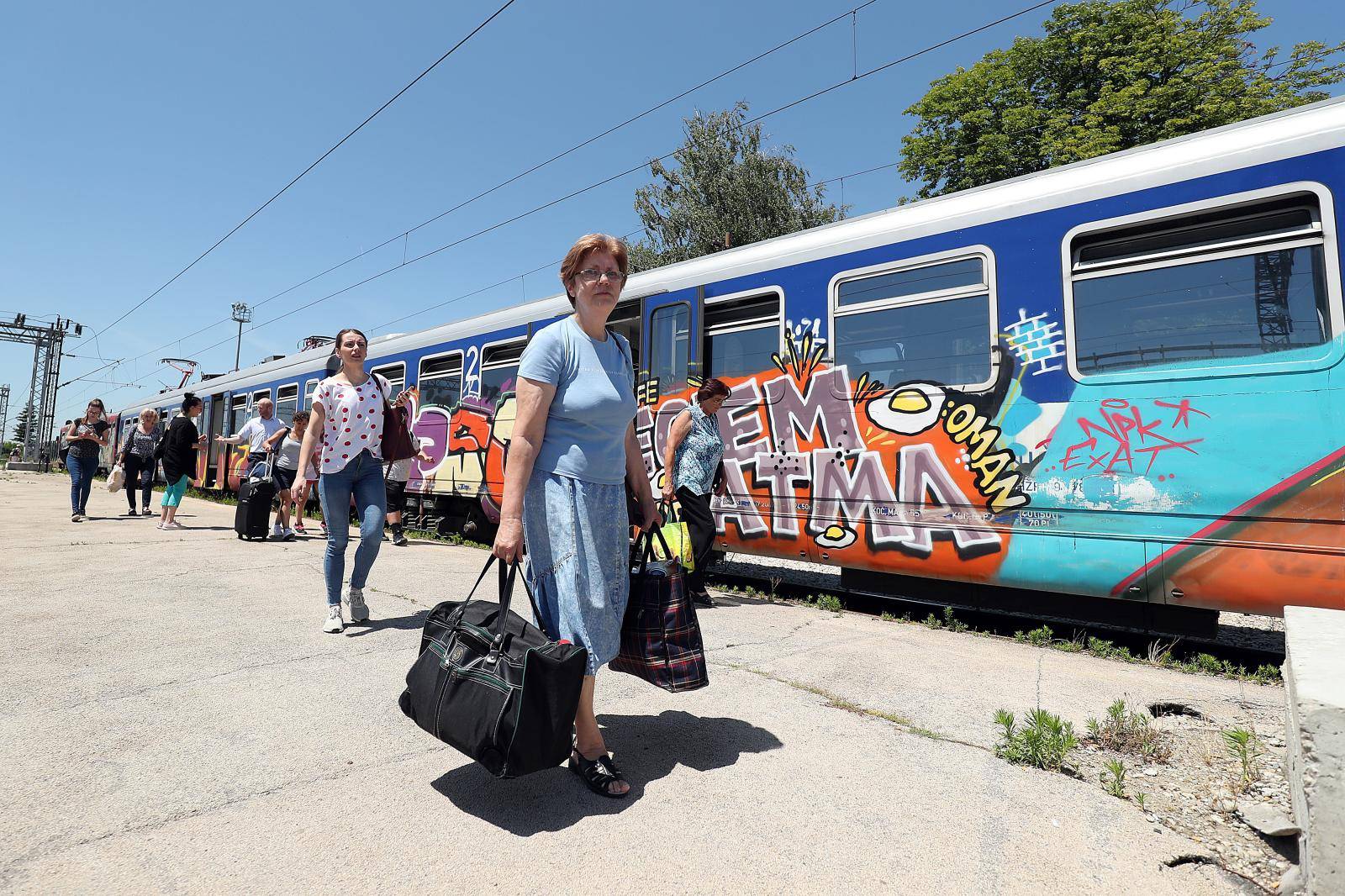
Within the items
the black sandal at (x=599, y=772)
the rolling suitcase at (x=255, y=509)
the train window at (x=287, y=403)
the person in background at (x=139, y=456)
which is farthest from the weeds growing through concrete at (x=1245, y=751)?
the train window at (x=287, y=403)

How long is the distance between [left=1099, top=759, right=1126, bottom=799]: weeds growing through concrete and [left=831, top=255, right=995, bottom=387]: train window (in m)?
2.87

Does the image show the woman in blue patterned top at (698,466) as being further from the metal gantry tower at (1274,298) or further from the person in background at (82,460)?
the person in background at (82,460)

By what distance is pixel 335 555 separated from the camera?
4621 mm

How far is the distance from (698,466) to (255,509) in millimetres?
6226

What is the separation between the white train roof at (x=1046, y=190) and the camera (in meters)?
4.08

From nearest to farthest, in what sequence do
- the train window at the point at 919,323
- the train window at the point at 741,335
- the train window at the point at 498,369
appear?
1. the train window at the point at 919,323
2. the train window at the point at 741,335
3. the train window at the point at 498,369

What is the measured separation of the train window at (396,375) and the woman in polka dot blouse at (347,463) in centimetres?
681

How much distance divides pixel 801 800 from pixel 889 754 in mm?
567

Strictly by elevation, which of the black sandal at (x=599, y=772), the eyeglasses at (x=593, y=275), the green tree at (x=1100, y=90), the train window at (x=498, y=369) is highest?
the green tree at (x=1100, y=90)

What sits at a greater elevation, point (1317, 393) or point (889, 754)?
point (1317, 393)

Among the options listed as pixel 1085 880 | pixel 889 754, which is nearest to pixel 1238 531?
pixel 889 754

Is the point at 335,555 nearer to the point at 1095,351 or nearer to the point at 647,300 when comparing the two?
the point at 647,300

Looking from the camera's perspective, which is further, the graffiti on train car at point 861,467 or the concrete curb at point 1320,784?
the graffiti on train car at point 861,467

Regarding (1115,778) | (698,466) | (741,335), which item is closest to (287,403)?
(741,335)
